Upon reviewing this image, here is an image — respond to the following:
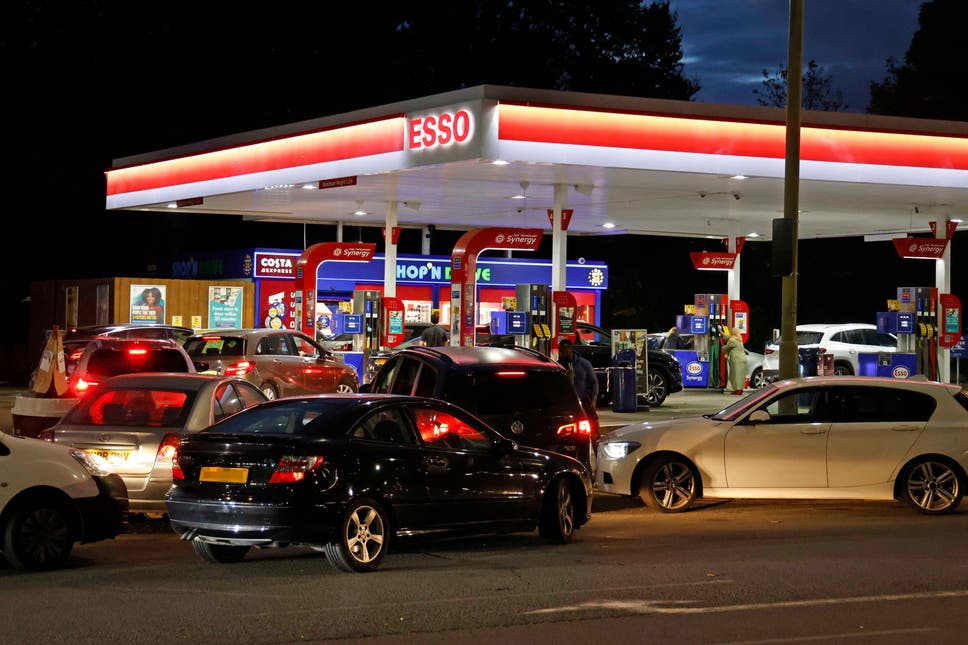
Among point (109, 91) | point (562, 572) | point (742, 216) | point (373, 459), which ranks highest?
point (109, 91)

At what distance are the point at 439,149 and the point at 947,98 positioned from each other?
3944cm

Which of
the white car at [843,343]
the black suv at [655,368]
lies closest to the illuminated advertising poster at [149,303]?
the black suv at [655,368]

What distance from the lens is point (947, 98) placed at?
5488 cm

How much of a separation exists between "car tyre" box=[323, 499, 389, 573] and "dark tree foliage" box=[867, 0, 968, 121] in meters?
48.7

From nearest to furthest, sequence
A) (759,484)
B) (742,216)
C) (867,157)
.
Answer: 1. (759,484)
2. (867,157)
3. (742,216)

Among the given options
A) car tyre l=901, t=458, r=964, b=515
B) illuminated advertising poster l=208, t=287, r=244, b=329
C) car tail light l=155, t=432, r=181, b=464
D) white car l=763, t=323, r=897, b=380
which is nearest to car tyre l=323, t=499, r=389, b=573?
car tail light l=155, t=432, r=181, b=464

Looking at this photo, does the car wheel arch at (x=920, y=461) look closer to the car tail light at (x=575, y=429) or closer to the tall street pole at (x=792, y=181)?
the tall street pole at (x=792, y=181)

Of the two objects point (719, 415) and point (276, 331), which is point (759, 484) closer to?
point (719, 415)

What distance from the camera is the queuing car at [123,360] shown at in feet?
56.4

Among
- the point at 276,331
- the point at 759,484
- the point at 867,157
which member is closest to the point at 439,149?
the point at 276,331

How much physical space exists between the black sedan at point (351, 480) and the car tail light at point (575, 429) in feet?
4.86

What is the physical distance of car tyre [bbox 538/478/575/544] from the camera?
38.6 feet

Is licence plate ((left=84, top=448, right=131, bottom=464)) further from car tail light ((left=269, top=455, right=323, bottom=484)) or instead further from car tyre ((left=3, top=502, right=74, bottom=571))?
car tail light ((left=269, top=455, right=323, bottom=484))

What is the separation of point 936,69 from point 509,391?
47674 millimetres
